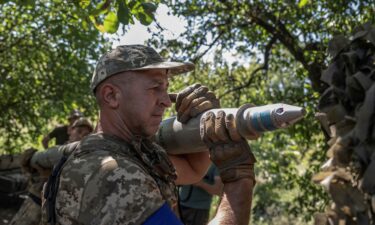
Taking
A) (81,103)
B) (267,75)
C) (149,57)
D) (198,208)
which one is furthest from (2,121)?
(149,57)

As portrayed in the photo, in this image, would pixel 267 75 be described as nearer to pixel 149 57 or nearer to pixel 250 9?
pixel 250 9

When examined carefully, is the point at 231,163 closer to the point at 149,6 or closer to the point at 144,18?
the point at 149,6

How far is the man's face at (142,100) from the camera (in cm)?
279

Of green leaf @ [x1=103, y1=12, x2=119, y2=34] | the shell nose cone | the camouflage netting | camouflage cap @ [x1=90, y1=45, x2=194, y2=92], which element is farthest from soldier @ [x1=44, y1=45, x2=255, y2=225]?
green leaf @ [x1=103, y1=12, x2=119, y2=34]

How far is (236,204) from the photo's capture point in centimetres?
284

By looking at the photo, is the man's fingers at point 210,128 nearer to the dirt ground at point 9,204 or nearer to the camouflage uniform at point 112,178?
the camouflage uniform at point 112,178

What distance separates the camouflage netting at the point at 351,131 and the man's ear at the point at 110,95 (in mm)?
1026

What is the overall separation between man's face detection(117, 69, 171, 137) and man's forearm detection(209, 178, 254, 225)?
18.6 inches

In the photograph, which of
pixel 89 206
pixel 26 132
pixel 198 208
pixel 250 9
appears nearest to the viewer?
pixel 89 206

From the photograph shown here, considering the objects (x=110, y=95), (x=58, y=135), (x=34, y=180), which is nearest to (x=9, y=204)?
(x=58, y=135)

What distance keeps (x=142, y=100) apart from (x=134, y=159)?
0.97 feet

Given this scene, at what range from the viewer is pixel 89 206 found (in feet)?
7.97

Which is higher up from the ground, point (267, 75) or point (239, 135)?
point (267, 75)

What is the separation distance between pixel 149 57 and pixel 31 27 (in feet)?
27.8
